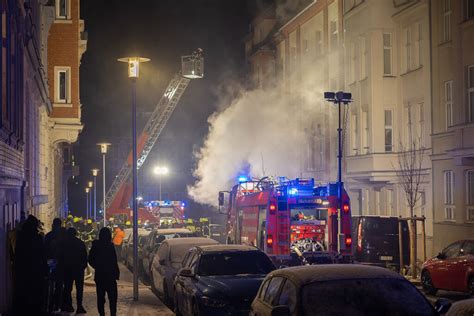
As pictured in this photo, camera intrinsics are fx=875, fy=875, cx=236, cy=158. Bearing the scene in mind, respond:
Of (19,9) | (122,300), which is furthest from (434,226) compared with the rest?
(19,9)

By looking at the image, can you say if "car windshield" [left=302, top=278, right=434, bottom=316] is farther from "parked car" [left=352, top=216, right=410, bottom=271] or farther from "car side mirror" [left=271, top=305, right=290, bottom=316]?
"parked car" [left=352, top=216, right=410, bottom=271]

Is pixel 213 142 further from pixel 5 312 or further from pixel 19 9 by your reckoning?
pixel 5 312

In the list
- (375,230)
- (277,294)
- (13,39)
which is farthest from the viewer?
(375,230)

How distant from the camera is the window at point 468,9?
92.6 ft

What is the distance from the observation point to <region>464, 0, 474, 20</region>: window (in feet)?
92.6

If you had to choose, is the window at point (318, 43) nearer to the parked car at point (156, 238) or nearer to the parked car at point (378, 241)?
the parked car at point (378, 241)

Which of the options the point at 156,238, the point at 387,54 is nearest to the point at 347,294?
the point at 156,238

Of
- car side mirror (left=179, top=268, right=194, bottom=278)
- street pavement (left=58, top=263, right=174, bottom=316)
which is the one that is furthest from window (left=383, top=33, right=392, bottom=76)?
car side mirror (left=179, top=268, right=194, bottom=278)

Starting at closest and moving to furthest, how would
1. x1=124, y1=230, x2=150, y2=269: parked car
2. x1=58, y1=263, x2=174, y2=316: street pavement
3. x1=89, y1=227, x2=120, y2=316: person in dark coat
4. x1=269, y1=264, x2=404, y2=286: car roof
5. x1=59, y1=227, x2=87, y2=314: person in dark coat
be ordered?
x1=269, y1=264, x2=404, y2=286: car roof → x1=89, y1=227, x2=120, y2=316: person in dark coat → x1=59, y1=227, x2=87, y2=314: person in dark coat → x1=58, y1=263, x2=174, y2=316: street pavement → x1=124, y1=230, x2=150, y2=269: parked car

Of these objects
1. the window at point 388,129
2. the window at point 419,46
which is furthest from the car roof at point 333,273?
the window at point 388,129

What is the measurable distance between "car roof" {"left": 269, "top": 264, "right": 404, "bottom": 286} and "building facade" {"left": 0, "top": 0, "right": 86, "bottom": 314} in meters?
6.75

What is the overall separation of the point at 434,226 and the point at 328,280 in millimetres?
23150

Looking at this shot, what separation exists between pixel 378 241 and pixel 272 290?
17.4 m

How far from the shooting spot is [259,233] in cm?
2175
